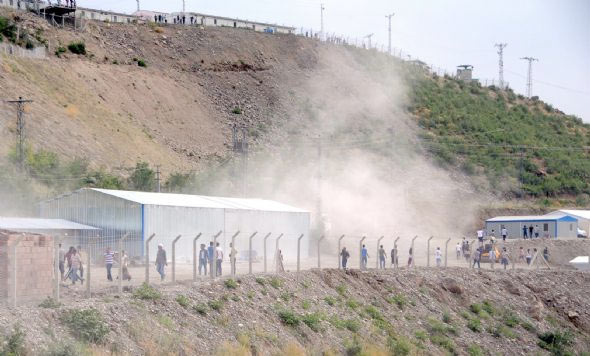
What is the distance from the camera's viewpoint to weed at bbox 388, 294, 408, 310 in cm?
3809

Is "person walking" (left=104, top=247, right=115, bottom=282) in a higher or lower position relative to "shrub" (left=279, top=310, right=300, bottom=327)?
higher

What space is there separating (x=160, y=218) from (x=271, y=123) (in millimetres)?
59691

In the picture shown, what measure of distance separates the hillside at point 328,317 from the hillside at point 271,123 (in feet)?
91.2

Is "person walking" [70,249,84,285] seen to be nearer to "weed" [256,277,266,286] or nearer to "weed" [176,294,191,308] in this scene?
"weed" [176,294,191,308]

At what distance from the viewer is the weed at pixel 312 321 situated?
31078 mm

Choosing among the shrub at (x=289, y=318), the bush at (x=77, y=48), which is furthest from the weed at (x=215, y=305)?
the bush at (x=77, y=48)

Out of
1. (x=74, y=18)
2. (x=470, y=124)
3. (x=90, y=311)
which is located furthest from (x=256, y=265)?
(x=470, y=124)

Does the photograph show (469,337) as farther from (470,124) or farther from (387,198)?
(470,124)

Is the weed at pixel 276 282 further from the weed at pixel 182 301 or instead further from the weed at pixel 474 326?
the weed at pixel 474 326

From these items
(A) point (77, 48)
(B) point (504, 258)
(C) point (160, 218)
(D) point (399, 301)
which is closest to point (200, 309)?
(D) point (399, 301)

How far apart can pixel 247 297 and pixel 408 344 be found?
5.63 metres

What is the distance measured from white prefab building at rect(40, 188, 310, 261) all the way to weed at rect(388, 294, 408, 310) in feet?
22.6

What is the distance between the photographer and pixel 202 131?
96.8m

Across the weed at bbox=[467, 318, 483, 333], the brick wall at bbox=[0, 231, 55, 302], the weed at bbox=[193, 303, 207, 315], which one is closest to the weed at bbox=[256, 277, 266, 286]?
the weed at bbox=[193, 303, 207, 315]
